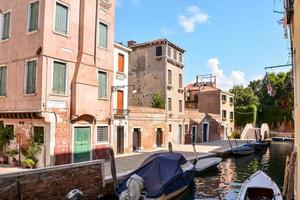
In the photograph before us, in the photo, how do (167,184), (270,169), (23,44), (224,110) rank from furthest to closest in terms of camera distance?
(224,110)
(270,169)
(23,44)
(167,184)

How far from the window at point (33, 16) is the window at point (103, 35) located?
3.95 metres

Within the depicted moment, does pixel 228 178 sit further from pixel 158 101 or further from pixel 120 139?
pixel 158 101

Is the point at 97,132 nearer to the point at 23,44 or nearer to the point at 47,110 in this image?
the point at 47,110

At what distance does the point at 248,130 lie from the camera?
42281 millimetres

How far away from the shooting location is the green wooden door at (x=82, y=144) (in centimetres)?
1588

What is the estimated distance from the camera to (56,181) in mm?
10188

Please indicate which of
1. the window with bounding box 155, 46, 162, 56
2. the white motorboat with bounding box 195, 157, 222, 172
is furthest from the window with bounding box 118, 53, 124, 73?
the white motorboat with bounding box 195, 157, 222, 172

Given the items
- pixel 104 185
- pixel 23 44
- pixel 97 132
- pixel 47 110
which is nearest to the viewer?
pixel 104 185

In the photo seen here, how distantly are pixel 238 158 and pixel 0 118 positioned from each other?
17.5 m

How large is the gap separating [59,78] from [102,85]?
3.46 m

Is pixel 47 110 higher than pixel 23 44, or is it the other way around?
A: pixel 23 44

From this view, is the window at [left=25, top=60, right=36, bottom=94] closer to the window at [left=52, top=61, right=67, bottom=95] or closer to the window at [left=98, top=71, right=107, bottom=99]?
the window at [left=52, top=61, right=67, bottom=95]

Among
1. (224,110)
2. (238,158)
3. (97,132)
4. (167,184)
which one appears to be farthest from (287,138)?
(167,184)

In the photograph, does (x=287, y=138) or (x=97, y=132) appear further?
(x=287, y=138)
